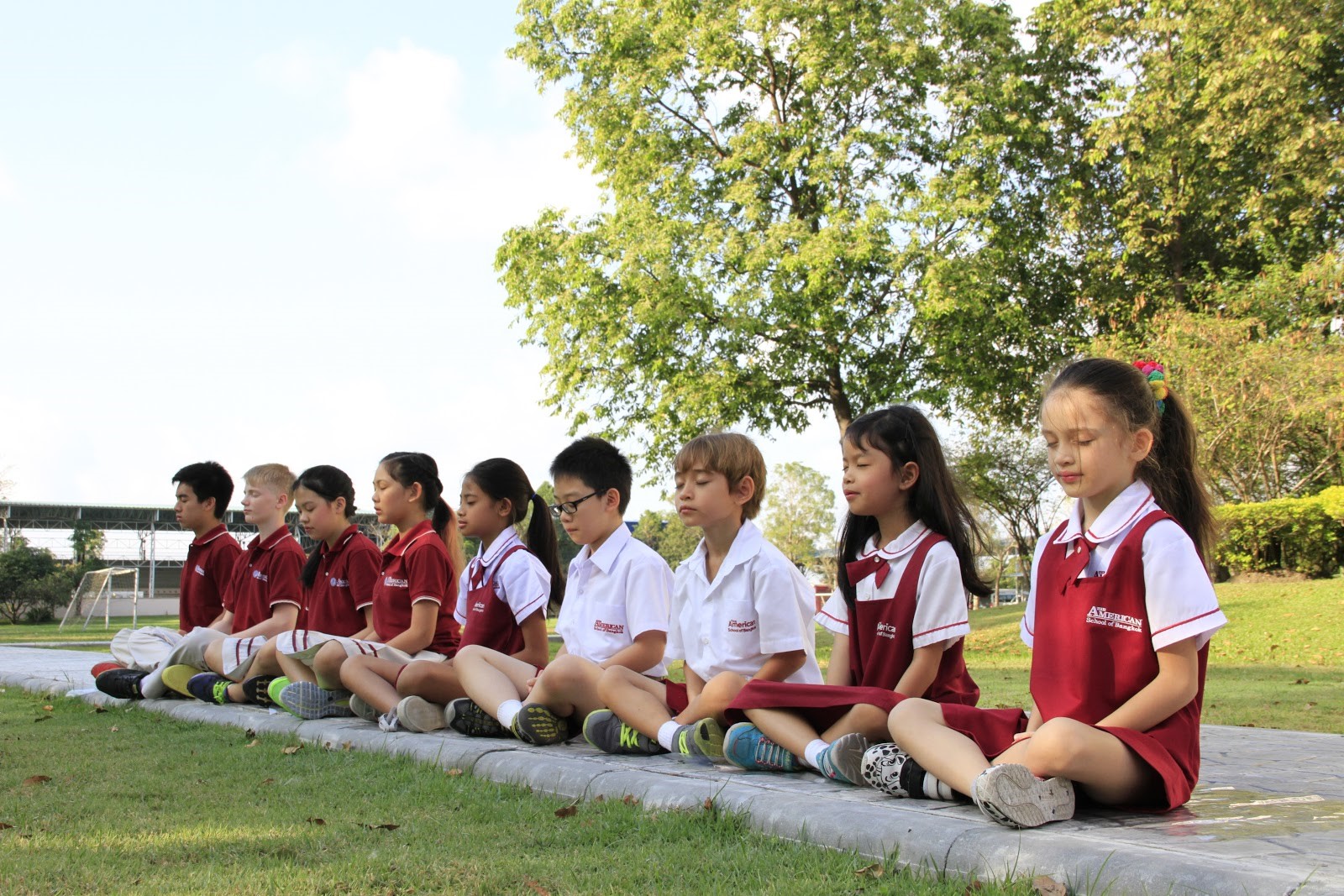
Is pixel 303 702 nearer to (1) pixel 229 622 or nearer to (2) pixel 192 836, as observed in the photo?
(1) pixel 229 622

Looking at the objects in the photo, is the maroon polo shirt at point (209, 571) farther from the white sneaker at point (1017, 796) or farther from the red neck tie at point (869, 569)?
the white sneaker at point (1017, 796)

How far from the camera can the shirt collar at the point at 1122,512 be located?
335cm

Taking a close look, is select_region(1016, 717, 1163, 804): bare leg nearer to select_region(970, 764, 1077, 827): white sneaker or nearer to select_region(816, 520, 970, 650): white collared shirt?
select_region(970, 764, 1077, 827): white sneaker

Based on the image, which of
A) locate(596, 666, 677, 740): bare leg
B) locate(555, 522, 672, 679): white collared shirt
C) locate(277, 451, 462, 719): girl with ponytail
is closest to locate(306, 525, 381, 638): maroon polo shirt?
locate(277, 451, 462, 719): girl with ponytail

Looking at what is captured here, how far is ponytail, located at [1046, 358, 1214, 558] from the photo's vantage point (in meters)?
3.44

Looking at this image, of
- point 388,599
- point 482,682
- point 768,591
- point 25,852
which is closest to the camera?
point 25,852

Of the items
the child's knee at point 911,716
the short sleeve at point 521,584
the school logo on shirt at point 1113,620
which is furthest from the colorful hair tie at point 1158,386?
the short sleeve at point 521,584

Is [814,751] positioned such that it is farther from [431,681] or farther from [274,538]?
[274,538]

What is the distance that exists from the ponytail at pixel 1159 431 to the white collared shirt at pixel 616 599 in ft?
7.44

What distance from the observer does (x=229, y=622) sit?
327 inches

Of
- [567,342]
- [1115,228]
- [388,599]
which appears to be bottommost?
[388,599]

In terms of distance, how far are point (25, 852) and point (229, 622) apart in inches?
206

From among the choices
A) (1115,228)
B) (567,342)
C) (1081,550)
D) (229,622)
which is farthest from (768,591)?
(1115,228)

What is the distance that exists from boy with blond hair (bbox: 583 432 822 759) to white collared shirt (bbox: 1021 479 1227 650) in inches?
58.3
